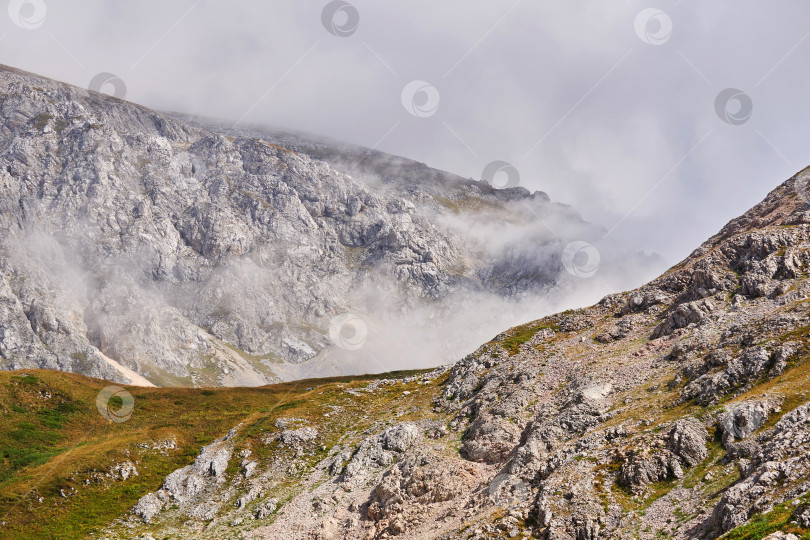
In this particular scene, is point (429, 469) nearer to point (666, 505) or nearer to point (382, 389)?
point (666, 505)

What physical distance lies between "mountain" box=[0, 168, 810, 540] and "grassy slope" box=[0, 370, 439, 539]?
336 millimetres

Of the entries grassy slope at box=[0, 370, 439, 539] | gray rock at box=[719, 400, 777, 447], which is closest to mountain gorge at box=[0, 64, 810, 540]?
gray rock at box=[719, 400, 777, 447]

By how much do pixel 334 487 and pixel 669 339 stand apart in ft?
144

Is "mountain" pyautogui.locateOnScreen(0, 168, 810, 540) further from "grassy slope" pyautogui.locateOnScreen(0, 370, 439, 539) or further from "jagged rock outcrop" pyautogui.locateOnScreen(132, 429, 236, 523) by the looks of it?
"grassy slope" pyautogui.locateOnScreen(0, 370, 439, 539)

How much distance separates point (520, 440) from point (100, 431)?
217 ft

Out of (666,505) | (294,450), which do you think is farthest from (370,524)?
(666,505)

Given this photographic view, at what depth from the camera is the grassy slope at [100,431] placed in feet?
186

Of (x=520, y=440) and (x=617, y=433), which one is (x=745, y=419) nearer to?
(x=617, y=433)

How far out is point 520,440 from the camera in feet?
175

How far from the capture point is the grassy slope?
186 feet

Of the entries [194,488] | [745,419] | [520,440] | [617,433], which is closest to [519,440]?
[520,440]

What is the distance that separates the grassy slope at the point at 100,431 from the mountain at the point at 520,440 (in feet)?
1.10

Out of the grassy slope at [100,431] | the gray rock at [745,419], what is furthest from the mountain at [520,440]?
the grassy slope at [100,431]

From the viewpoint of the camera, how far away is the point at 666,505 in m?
33.9
